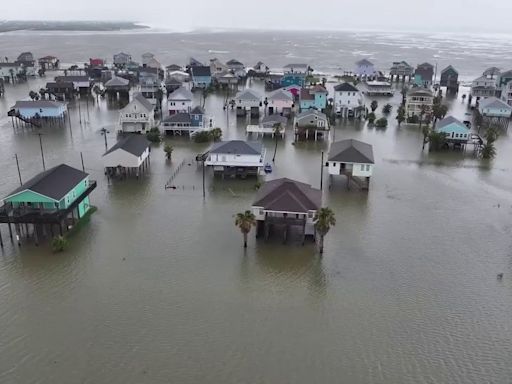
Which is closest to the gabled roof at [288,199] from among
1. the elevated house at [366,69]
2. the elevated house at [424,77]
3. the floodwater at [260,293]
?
the floodwater at [260,293]

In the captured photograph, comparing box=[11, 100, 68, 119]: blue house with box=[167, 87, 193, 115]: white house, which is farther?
box=[167, 87, 193, 115]: white house

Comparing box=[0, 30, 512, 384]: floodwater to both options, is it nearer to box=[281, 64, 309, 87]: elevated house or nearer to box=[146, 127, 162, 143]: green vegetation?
box=[146, 127, 162, 143]: green vegetation

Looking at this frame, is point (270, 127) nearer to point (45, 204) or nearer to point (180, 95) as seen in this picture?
point (180, 95)

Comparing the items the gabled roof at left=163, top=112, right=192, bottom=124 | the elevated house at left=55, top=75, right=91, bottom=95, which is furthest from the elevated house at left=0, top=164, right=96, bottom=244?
the elevated house at left=55, top=75, right=91, bottom=95

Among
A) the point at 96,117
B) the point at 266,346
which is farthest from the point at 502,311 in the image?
the point at 96,117

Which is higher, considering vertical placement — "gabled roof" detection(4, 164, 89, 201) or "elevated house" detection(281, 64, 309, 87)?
"elevated house" detection(281, 64, 309, 87)

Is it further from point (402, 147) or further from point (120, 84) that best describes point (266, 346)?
point (120, 84)
